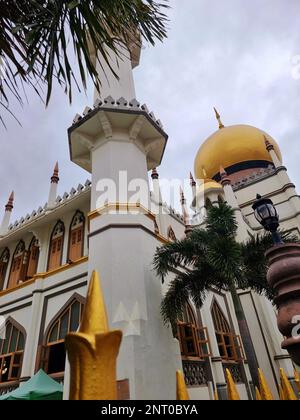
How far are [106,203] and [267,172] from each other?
16080 millimetres

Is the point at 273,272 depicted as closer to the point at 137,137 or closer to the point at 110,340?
the point at 110,340

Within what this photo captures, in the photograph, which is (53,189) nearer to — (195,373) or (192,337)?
(192,337)

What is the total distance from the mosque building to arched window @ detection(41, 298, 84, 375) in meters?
0.03

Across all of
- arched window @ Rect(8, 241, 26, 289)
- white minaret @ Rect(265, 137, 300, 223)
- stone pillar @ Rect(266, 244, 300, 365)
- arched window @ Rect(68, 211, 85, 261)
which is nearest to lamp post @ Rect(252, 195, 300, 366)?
stone pillar @ Rect(266, 244, 300, 365)

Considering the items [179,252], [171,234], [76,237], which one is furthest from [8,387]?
[171,234]

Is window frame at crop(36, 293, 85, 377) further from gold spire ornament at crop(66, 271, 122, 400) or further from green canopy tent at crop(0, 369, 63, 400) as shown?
gold spire ornament at crop(66, 271, 122, 400)

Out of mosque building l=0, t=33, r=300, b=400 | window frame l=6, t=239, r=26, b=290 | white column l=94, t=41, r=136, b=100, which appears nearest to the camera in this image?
mosque building l=0, t=33, r=300, b=400

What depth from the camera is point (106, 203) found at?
8539 millimetres

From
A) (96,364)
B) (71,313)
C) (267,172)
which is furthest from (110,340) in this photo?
(267,172)

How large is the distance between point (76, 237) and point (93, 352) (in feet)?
34.4

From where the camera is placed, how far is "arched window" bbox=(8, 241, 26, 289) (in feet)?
39.6

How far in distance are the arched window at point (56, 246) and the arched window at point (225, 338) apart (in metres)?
6.83

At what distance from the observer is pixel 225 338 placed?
12.1 meters

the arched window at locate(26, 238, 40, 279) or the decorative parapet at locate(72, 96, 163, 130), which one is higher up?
the decorative parapet at locate(72, 96, 163, 130)
